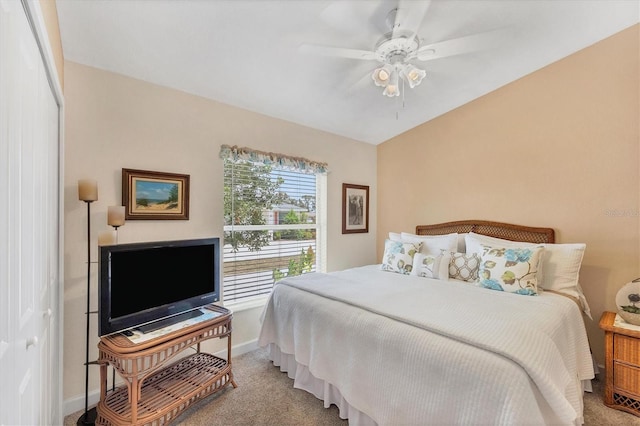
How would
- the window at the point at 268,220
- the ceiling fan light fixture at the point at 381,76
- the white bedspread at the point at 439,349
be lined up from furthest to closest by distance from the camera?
the window at the point at 268,220 < the ceiling fan light fixture at the point at 381,76 < the white bedspread at the point at 439,349

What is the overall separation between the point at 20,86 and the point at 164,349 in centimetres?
156

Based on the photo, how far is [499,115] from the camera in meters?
3.23

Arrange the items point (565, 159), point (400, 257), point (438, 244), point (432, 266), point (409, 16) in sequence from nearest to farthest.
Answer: point (409, 16) → point (565, 159) → point (432, 266) → point (400, 257) → point (438, 244)

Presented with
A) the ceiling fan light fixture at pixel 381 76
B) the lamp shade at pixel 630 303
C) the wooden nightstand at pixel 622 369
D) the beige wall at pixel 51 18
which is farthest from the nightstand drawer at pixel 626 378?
the beige wall at pixel 51 18

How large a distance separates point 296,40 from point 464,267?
8.25 feet

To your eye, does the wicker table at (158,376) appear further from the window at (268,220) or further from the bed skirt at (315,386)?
the window at (268,220)

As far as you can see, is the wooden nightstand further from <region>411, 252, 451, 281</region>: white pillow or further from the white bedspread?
<region>411, 252, 451, 281</region>: white pillow

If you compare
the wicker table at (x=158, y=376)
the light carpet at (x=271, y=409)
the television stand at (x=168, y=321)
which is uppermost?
the television stand at (x=168, y=321)

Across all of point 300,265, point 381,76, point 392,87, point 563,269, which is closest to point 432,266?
point 563,269

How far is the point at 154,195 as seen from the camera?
8.00 feet

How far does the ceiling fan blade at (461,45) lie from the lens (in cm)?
210

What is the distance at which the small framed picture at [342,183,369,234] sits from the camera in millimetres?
4016

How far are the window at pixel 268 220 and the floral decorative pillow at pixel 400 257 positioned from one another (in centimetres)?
90

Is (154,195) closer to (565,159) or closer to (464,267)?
(464,267)
